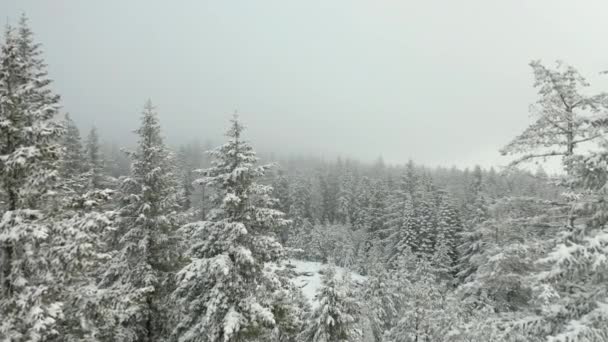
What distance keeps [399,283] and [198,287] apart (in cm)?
2274

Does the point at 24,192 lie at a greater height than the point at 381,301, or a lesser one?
greater

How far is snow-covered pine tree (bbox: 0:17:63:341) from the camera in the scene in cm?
812

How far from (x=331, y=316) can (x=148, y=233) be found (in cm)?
888

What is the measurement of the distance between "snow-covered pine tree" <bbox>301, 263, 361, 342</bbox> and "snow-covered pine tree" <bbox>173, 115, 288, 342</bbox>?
10.6ft

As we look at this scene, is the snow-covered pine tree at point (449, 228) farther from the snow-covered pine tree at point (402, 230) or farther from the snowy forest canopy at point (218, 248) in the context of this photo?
the snowy forest canopy at point (218, 248)

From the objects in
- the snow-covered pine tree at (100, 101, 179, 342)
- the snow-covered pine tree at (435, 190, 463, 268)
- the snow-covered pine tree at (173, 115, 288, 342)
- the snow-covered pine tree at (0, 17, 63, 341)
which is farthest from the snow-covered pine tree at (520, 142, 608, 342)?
the snow-covered pine tree at (435, 190, 463, 268)

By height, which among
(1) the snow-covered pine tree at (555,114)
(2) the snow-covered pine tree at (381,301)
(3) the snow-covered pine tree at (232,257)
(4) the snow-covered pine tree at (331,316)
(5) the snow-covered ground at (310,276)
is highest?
(1) the snow-covered pine tree at (555,114)

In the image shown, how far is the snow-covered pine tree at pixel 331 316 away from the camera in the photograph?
686 inches

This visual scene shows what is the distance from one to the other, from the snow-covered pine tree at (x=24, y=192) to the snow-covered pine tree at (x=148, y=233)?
6008 mm

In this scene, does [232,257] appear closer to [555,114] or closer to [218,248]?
[218,248]

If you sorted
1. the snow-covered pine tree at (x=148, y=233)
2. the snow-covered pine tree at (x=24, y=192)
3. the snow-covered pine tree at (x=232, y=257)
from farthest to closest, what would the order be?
the snow-covered pine tree at (x=148, y=233)
the snow-covered pine tree at (x=232, y=257)
the snow-covered pine tree at (x=24, y=192)

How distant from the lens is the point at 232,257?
1437 centimetres

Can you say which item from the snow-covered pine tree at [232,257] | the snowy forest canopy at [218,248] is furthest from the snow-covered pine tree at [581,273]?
the snow-covered pine tree at [232,257]

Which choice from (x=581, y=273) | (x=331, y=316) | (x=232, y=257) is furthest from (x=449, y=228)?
(x=581, y=273)
